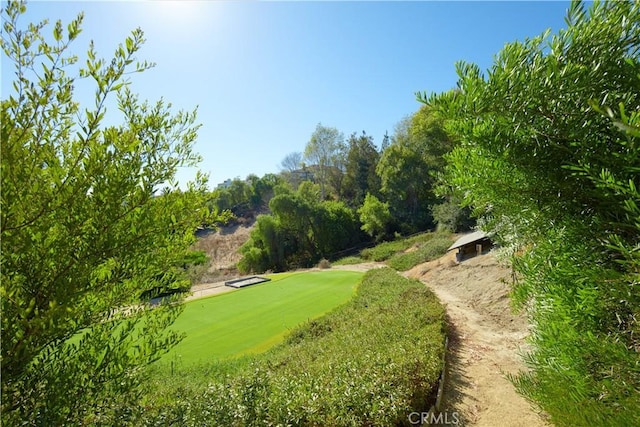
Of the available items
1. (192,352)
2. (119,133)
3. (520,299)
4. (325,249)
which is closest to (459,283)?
(192,352)

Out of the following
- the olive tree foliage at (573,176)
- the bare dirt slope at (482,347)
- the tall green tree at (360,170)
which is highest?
the tall green tree at (360,170)

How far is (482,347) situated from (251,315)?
8.28 metres

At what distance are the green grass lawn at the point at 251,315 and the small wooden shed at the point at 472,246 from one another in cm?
616

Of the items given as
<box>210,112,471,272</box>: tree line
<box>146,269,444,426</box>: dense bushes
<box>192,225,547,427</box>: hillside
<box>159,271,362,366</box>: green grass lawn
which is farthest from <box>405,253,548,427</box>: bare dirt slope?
<box>210,112,471,272</box>: tree line

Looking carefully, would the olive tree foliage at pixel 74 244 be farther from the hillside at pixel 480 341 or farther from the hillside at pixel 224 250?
the hillside at pixel 224 250

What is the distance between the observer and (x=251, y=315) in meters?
11.9

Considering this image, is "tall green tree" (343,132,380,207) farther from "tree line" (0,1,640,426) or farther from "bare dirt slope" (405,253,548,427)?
"tree line" (0,1,640,426)

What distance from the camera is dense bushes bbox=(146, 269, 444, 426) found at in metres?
3.09

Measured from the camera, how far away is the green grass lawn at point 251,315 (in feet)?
29.3

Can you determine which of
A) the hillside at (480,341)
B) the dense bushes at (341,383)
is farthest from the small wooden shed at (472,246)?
the dense bushes at (341,383)

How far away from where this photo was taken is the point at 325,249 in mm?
30922

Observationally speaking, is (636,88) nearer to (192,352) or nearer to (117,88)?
(117,88)

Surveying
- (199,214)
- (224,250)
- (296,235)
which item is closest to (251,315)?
(199,214)

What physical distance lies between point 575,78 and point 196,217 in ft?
8.51
